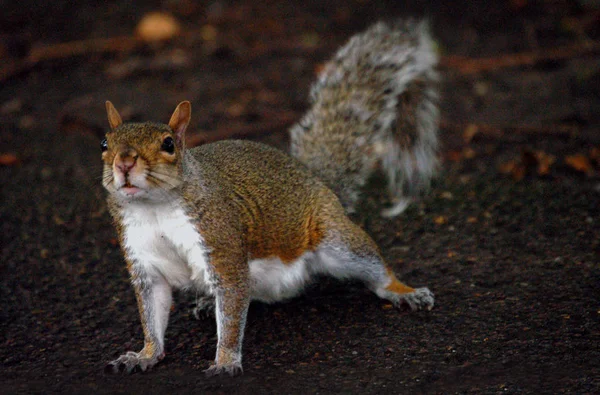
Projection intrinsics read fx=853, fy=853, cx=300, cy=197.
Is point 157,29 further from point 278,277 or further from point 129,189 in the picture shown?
point 129,189

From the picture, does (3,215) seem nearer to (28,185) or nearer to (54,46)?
(28,185)

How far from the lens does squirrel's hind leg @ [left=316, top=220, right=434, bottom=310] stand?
326 centimetres

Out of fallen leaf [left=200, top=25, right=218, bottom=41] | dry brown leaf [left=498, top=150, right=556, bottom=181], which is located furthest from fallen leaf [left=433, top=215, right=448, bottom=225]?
fallen leaf [left=200, top=25, right=218, bottom=41]

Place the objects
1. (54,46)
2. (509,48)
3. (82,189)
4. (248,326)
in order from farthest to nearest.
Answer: (54,46), (509,48), (82,189), (248,326)

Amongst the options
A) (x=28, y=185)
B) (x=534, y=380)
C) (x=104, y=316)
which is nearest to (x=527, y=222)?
(x=534, y=380)

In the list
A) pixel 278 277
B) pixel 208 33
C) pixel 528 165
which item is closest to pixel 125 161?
pixel 278 277

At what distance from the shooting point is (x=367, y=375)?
2.79 m

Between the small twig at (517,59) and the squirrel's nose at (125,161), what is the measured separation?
13.9ft

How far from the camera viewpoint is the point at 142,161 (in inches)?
100

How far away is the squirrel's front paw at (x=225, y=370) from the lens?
2801 mm

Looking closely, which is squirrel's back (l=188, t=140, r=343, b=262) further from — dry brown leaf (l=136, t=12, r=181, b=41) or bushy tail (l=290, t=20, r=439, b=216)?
dry brown leaf (l=136, t=12, r=181, b=41)

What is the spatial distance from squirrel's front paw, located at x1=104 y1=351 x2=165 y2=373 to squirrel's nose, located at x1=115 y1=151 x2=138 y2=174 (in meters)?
0.75

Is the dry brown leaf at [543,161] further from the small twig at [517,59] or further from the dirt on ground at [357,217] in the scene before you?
the small twig at [517,59]

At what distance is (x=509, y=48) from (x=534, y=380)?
442cm
